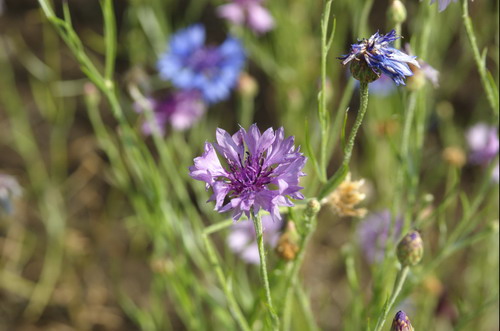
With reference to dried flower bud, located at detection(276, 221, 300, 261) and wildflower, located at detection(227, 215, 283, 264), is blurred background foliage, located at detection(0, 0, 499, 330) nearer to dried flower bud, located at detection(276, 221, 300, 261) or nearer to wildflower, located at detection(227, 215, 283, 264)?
wildflower, located at detection(227, 215, 283, 264)

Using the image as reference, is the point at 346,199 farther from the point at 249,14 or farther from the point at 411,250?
the point at 249,14

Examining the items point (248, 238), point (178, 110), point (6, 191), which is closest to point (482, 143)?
point (248, 238)

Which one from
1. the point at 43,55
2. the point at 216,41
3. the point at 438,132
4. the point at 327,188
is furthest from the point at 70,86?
the point at 327,188

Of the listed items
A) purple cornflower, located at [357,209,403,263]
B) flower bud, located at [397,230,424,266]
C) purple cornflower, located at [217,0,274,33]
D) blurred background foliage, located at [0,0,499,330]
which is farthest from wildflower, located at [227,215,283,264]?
flower bud, located at [397,230,424,266]

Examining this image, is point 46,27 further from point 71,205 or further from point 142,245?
point 142,245

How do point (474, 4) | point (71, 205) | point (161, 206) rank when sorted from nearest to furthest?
point (161, 206)
point (71, 205)
point (474, 4)
